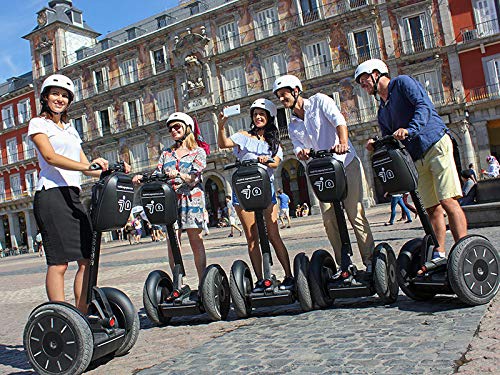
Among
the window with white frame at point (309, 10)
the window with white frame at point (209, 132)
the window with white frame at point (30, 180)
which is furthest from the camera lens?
the window with white frame at point (30, 180)

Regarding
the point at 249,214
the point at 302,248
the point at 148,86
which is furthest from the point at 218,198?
the point at 249,214

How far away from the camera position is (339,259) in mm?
4418

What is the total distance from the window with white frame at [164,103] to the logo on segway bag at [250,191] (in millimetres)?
31881

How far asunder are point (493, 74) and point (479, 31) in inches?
93.6

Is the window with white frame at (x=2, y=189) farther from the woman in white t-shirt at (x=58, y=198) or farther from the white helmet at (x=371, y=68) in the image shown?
the white helmet at (x=371, y=68)

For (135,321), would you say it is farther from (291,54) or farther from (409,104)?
(291,54)

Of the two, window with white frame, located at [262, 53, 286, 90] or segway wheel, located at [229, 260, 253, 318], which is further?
window with white frame, located at [262, 53, 286, 90]

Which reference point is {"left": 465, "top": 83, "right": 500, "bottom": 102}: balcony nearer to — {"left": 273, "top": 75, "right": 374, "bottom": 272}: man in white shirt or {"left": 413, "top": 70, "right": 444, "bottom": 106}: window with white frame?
{"left": 413, "top": 70, "right": 444, "bottom": 106}: window with white frame

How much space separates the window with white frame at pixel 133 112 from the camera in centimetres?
3672

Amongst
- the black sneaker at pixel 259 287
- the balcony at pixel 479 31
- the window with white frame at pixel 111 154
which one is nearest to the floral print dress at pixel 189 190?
the black sneaker at pixel 259 287

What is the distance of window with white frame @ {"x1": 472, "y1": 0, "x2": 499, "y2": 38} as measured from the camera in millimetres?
25578

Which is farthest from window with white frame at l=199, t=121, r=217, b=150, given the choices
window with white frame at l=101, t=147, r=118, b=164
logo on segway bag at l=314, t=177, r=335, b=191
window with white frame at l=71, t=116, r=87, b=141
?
logo on segway bag at l=314, t=177, r=335, b=191

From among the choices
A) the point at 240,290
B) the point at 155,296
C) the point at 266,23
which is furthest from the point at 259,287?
the point at 266,23

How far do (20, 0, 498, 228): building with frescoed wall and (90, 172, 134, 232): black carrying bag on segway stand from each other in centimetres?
2423
